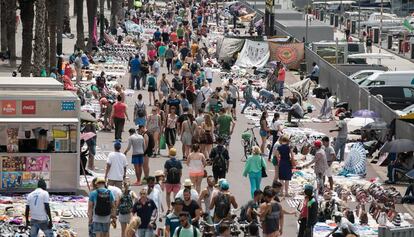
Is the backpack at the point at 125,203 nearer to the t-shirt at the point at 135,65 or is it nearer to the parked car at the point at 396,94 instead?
the parked car at the point at 396,94

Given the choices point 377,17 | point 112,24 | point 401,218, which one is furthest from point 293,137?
point 377,17

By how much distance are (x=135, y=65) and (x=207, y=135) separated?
1539cm

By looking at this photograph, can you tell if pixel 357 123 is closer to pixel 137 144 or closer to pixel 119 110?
pixel 119 110

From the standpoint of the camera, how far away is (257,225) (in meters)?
19.6

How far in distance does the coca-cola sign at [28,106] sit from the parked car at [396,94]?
17.4m

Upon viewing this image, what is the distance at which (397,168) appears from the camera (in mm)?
28703

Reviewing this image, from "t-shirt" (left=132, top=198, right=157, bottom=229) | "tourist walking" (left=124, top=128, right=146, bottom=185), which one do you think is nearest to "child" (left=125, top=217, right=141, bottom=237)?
"t-shirt" (left=132, top=198, right=157, bottom=229)

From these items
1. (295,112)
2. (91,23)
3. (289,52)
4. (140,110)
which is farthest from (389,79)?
(91,23)

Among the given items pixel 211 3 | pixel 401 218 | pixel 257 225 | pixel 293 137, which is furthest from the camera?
pixel 211 3

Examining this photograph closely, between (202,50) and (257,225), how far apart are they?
3650cm

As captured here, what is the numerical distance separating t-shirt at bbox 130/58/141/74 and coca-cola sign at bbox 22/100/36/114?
18.5 m

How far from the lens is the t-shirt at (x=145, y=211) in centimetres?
2056

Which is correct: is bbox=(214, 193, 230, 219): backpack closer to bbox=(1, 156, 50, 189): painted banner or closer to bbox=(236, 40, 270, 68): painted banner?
bbox=(1, 156, 50, 189): painted banner

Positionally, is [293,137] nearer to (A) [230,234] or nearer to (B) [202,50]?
(A) [230,234]
